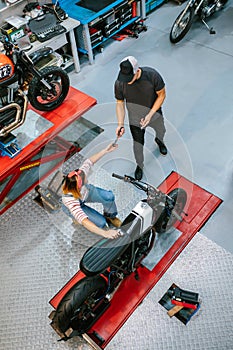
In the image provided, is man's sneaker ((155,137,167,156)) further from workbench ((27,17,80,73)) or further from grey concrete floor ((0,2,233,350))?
workbench ((27,17,80,73))

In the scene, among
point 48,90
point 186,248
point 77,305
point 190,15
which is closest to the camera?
point 77,305

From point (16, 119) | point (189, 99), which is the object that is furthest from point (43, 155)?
point (189, 99)

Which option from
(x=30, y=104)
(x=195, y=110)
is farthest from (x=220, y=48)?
(x=30, y=104)

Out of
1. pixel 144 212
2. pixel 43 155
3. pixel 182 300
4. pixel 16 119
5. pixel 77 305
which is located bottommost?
pixel 182 300

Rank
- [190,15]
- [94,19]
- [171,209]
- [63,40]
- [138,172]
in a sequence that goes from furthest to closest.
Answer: [190,15] < [94,19] < [63,40] < [138,172] < [171,209]

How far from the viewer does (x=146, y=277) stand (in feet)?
9.66

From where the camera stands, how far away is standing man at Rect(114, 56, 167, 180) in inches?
109

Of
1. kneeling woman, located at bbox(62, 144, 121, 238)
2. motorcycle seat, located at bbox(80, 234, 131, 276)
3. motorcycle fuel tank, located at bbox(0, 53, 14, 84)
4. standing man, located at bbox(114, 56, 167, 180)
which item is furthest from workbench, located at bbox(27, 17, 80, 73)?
motorcycle seat, located at bbox(80, 234, 131, 276)

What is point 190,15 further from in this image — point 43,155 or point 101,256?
point 101,256

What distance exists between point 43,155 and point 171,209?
1.51 m

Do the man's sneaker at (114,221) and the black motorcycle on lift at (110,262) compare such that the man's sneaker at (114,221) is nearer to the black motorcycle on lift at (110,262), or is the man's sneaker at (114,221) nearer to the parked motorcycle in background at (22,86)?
the black motorcycle on lift at (110,262)

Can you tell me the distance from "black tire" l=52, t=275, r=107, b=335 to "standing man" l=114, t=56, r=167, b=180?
122 centimetres

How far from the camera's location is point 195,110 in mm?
4199

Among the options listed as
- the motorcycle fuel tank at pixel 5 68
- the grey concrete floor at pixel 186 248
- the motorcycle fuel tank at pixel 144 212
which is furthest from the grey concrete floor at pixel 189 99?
the motorcycle fuel tank at pixel 5 68
